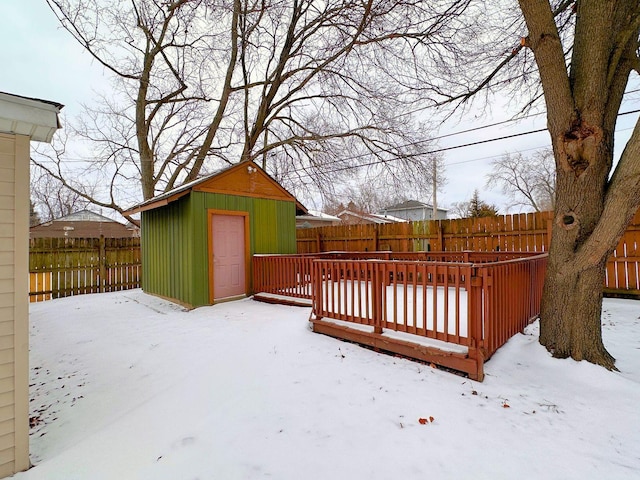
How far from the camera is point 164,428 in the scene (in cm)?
229

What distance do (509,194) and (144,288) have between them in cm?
2865

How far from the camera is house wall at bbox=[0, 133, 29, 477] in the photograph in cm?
197

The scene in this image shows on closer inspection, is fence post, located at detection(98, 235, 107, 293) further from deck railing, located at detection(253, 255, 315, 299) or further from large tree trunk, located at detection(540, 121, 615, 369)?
large tree trunk, located at detection(540, 121, 615, 369)

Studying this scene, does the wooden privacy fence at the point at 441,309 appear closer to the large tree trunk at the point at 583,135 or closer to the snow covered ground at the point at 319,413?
the snow covered ground at the point at 319,413

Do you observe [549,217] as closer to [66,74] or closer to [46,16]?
[46,16]

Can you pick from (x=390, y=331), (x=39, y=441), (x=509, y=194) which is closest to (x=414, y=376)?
(x=390, y=331)

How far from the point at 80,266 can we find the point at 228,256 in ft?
16.2

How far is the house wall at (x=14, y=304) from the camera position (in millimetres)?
1975

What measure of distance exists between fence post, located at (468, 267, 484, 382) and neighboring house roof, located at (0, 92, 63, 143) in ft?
12.1

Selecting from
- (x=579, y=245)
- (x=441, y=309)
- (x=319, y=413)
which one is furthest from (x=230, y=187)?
(x=579, y=245)

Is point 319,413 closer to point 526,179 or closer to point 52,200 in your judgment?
point 526,179

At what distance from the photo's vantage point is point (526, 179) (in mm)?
25766

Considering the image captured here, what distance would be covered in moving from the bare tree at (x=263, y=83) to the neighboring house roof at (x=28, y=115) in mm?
6057

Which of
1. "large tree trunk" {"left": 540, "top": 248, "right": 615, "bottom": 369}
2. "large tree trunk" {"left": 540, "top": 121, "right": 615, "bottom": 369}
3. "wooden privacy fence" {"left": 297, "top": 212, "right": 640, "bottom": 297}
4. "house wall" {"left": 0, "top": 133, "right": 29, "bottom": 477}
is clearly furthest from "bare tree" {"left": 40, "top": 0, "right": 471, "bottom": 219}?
"house wall" {"left": 0, "top": 133, "right": 29, "bottom": 477}
